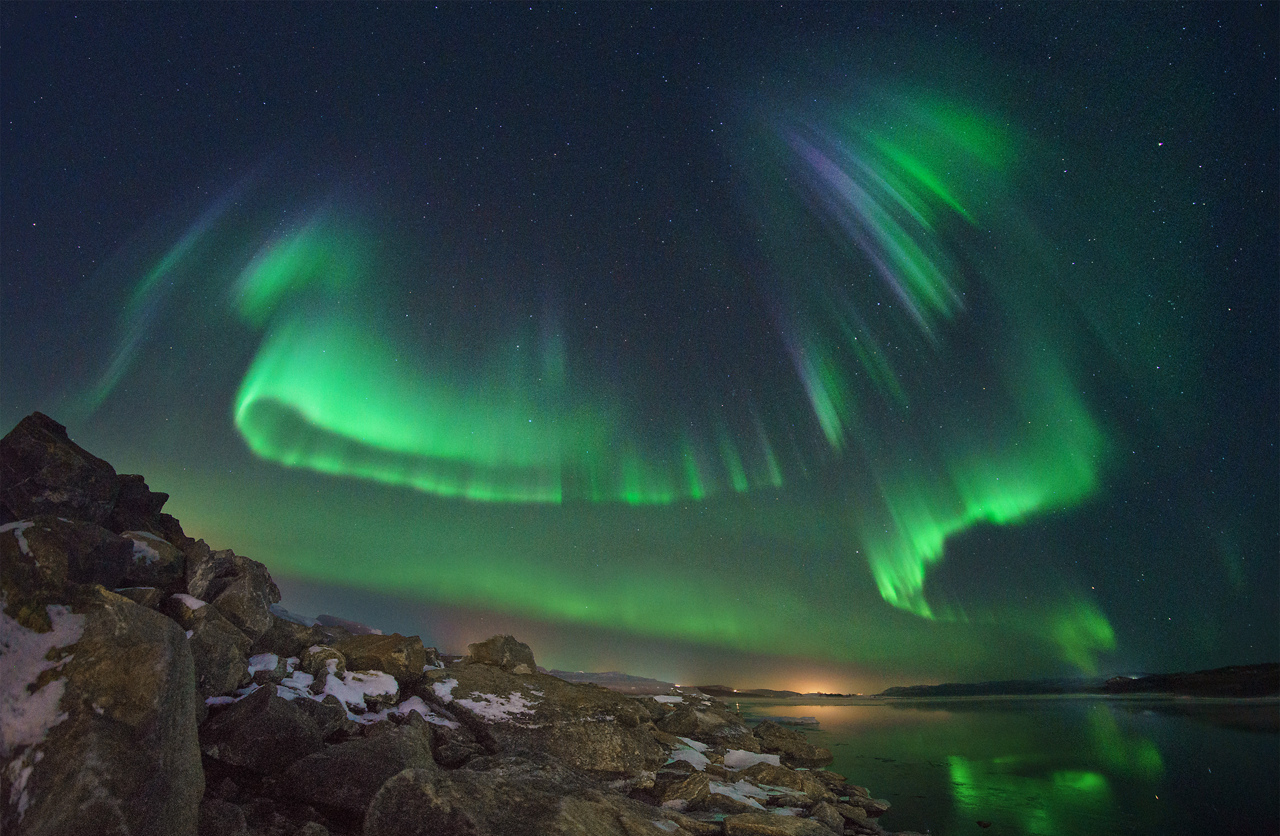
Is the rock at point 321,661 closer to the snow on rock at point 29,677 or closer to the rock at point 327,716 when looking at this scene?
the rock at point 327,716

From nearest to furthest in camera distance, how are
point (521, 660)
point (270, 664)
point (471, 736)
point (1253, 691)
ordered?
point (270, 664)
point (471, 736)
point (521, 660)
point (1253, 691)

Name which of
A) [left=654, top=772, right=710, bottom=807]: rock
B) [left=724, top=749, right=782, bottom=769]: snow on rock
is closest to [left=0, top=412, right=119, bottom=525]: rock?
[left=654, top=772, right=710, bottom=807]: rock

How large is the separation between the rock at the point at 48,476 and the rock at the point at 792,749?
2936 cm

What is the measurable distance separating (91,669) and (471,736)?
10899mm

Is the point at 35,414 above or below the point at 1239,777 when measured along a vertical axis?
above

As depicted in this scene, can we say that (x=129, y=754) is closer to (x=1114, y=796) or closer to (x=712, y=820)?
(x=712, y=820)

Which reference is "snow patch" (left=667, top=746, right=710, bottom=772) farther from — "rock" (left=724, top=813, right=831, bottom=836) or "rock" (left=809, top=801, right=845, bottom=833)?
"rock" (left=724, top=813, right=831, bottom=836)

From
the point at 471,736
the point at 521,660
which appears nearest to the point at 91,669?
the point at 471,736

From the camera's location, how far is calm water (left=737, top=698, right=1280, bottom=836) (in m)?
22.6

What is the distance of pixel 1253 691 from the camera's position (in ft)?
448

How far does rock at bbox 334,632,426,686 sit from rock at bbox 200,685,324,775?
637 centimetres

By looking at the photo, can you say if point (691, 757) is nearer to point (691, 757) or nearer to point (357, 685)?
point (691, 757)

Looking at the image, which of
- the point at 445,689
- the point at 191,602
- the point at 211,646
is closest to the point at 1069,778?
the point at 445,689

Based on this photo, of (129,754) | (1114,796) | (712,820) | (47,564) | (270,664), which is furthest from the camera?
(1114,796)
